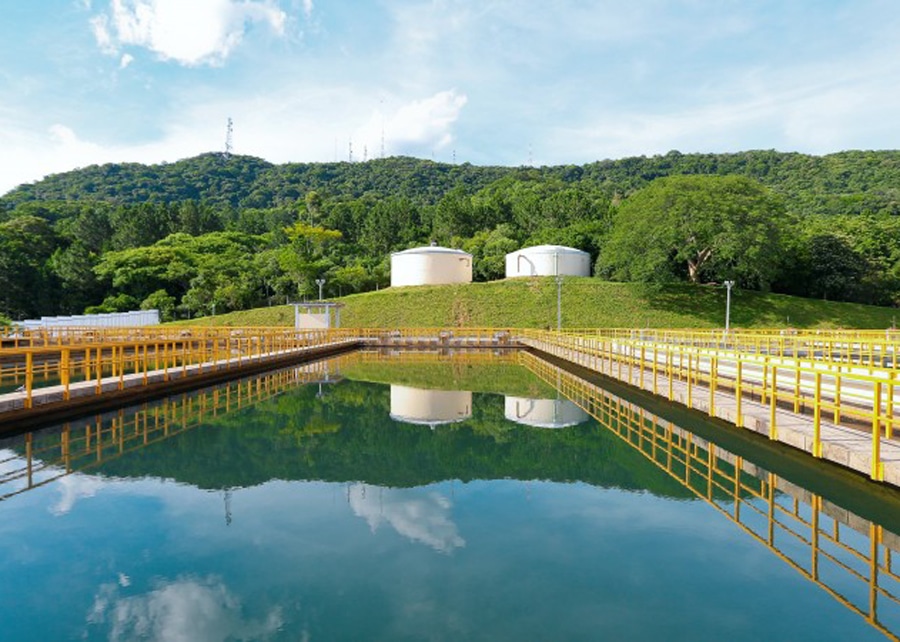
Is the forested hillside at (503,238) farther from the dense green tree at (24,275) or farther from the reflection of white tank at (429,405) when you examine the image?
the reflection of white tank at (429,405)

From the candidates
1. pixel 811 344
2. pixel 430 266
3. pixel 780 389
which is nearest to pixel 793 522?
pixel 780 389

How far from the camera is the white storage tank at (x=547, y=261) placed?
65.9 metres

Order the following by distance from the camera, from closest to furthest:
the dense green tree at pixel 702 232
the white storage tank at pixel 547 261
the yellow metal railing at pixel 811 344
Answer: the yellow metal railing at pixel 811 344
the dense green tree at pixel 702 232
the white storage tank at pixel 547 261

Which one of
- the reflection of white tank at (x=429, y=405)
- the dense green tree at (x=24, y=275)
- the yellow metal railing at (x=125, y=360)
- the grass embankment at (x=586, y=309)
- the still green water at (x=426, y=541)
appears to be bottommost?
the reflection of white tank at (x=429, y=405)

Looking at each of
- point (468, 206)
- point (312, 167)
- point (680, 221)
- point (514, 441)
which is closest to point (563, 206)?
point (468, 206)

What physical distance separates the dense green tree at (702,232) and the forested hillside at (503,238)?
14 cm

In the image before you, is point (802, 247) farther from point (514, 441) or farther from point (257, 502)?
point (257, 502)

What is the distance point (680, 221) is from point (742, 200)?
6.42m

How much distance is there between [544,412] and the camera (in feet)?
48.4

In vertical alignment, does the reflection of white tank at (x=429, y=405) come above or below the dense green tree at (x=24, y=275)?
below

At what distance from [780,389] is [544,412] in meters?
5.61

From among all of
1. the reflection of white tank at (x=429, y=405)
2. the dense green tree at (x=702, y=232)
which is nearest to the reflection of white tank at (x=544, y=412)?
the reflection of white tank at (x=429, y=405)

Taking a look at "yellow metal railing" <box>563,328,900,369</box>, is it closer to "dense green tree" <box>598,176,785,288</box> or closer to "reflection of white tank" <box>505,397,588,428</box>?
"reflection of white tank" <box>505,397,588,428</box>

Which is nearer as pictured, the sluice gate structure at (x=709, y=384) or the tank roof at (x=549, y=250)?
the sluice gate structure at (x=709, y=384)
